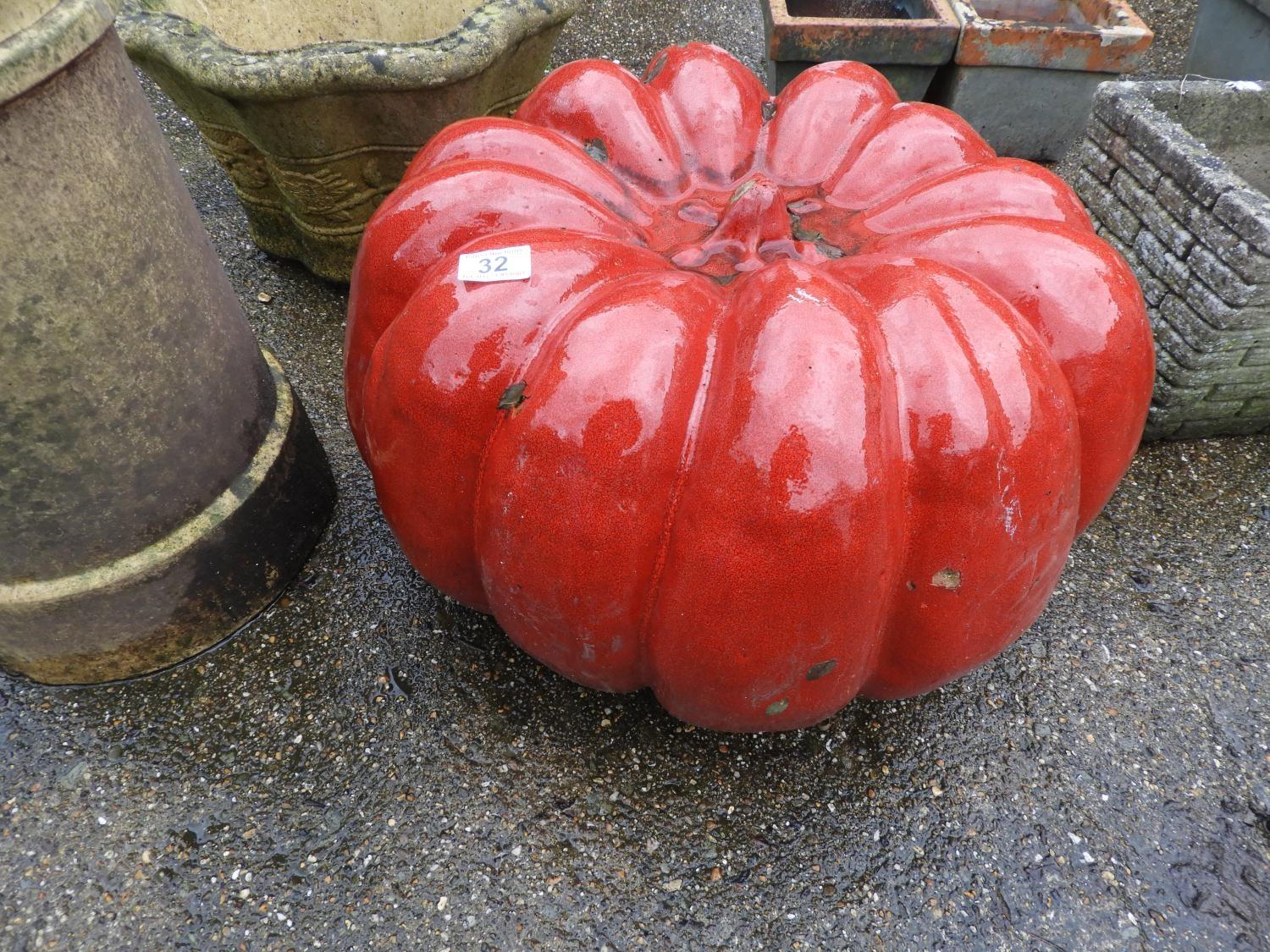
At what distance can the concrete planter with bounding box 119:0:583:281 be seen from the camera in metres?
2.26

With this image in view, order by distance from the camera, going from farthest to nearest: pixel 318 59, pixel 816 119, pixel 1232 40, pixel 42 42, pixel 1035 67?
pixel 1232 40 < pixel 1035 67 < pixel 318 59 < pixel 816 119 < pixel 42 42

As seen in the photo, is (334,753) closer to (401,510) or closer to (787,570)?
(401,510)

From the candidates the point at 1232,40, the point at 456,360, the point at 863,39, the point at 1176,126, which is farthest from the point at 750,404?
the point at 1232,40

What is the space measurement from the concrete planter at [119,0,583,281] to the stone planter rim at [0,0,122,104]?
960mm

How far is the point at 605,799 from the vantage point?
188 centimetres

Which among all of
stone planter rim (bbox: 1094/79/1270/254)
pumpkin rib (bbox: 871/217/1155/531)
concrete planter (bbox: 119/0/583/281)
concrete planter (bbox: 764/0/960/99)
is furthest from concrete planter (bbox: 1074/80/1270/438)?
concrete planter (bbox: 119/0/583/281)

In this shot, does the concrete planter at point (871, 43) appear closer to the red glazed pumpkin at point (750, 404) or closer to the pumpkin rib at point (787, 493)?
the red glazed pumpkin at point (750, 404)

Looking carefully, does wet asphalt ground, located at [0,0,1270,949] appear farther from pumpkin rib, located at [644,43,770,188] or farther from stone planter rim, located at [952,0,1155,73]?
stone planter rim, located at [952,0,1155,73]

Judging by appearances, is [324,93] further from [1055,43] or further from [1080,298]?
[1055,43]

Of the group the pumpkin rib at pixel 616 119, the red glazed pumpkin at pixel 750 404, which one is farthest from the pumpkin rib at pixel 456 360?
the pumpkin rib at pixel 616 119

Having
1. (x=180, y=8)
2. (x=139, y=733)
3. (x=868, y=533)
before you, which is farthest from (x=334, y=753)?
(x=180, y=8)

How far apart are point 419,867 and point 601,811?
39 cm

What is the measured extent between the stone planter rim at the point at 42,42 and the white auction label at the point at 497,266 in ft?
2.15

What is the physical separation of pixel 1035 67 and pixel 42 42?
3440 millimetres
